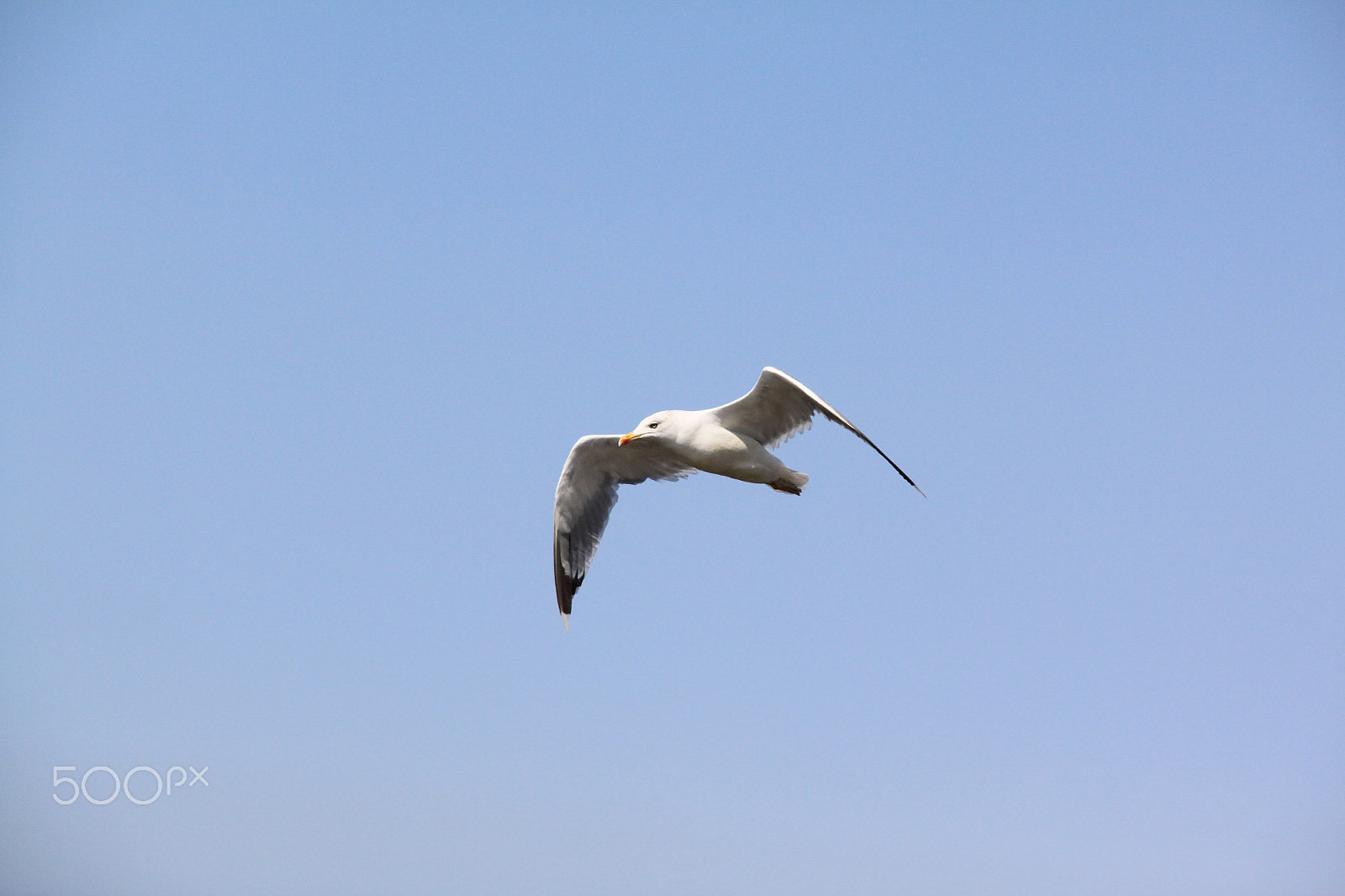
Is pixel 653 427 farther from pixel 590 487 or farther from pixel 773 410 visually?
pixel 590 487

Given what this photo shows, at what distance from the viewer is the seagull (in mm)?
10070

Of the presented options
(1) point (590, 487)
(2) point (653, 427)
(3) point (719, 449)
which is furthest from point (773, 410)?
(1) point (590, 487)

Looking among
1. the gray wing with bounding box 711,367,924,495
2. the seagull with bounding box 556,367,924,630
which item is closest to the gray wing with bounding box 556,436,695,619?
the seagull with bounding box 556,367,924,630

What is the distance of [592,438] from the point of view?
11328 mm

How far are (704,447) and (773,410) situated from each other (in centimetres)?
81

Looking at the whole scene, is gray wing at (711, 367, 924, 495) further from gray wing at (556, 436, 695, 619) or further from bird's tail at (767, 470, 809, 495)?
gray wing at (556, 436, 695, 619)

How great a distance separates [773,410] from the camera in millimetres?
10414

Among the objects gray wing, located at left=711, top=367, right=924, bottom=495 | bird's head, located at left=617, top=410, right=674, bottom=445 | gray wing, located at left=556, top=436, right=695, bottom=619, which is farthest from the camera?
gray wing, located at left=556, top=436, right=695, bottom=619

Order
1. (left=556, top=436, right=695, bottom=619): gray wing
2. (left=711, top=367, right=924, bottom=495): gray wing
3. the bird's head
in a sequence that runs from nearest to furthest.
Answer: (left=711, top=367, right=924, bottom=495): gray wing, the bird's head, (left=556, top=436, right=695, bottom=619): gray wing

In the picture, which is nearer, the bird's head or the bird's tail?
the bird's tail

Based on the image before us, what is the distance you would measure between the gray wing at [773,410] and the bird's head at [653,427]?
0.49 meters

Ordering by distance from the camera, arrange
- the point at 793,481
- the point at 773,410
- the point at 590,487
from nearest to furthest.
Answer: the point at 793,481
the point at 773,410
the point at 590,487

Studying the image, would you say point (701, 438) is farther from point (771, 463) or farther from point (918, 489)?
point (918, 489)

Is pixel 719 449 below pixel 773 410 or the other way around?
below
